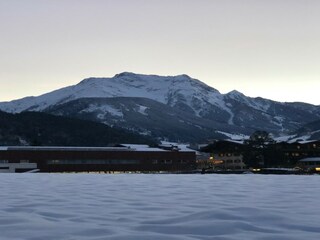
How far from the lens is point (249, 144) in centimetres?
16588

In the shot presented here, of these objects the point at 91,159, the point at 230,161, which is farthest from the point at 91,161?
the point at 230,161

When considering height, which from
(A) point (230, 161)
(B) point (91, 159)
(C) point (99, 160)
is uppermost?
(B) point (91, 159)

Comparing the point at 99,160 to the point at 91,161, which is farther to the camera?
the point at 99,160

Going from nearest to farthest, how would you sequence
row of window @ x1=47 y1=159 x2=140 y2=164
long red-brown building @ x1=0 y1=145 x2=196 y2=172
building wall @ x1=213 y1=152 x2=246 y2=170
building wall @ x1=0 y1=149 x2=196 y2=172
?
long red-brown building @ x1=0 y1=145 x2=196 y2=172 → building wall @ x1=0 y1=149 x2=196 y2=172 → row of window @ x1=47 y1=159 x2=140 y2=164 → building wall @ x1=213 y1=152 x2=246 y2=170

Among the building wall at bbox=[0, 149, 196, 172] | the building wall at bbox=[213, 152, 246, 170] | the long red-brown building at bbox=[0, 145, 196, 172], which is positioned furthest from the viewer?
the building wall at bbox=[213, 152, 246, 170]

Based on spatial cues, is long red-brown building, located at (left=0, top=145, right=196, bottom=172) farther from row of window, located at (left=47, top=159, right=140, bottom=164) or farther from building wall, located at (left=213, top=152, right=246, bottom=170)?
building wall, located at (left=213, top=152, right=246, bottom=170)

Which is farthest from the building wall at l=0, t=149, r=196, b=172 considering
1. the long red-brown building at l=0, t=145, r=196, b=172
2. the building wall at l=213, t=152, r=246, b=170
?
the building wall at l=213, t=152, r=246, b=170

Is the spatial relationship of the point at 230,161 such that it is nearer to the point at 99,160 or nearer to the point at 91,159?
the point at 99,160

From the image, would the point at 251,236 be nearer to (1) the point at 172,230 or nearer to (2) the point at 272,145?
(1) the point at 172,230

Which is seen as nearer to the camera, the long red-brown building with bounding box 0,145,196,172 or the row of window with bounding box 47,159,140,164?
the long red-brown building with bounding box 0,145,196,172

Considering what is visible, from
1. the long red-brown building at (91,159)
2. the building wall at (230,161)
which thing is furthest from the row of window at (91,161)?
the building wall at (230,161)

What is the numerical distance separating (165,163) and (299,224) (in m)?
139

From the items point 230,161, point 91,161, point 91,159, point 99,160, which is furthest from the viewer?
point 230,161

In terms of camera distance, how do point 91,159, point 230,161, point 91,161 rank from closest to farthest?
1. point 91,161
2. point 91,159
3. point 230,161
